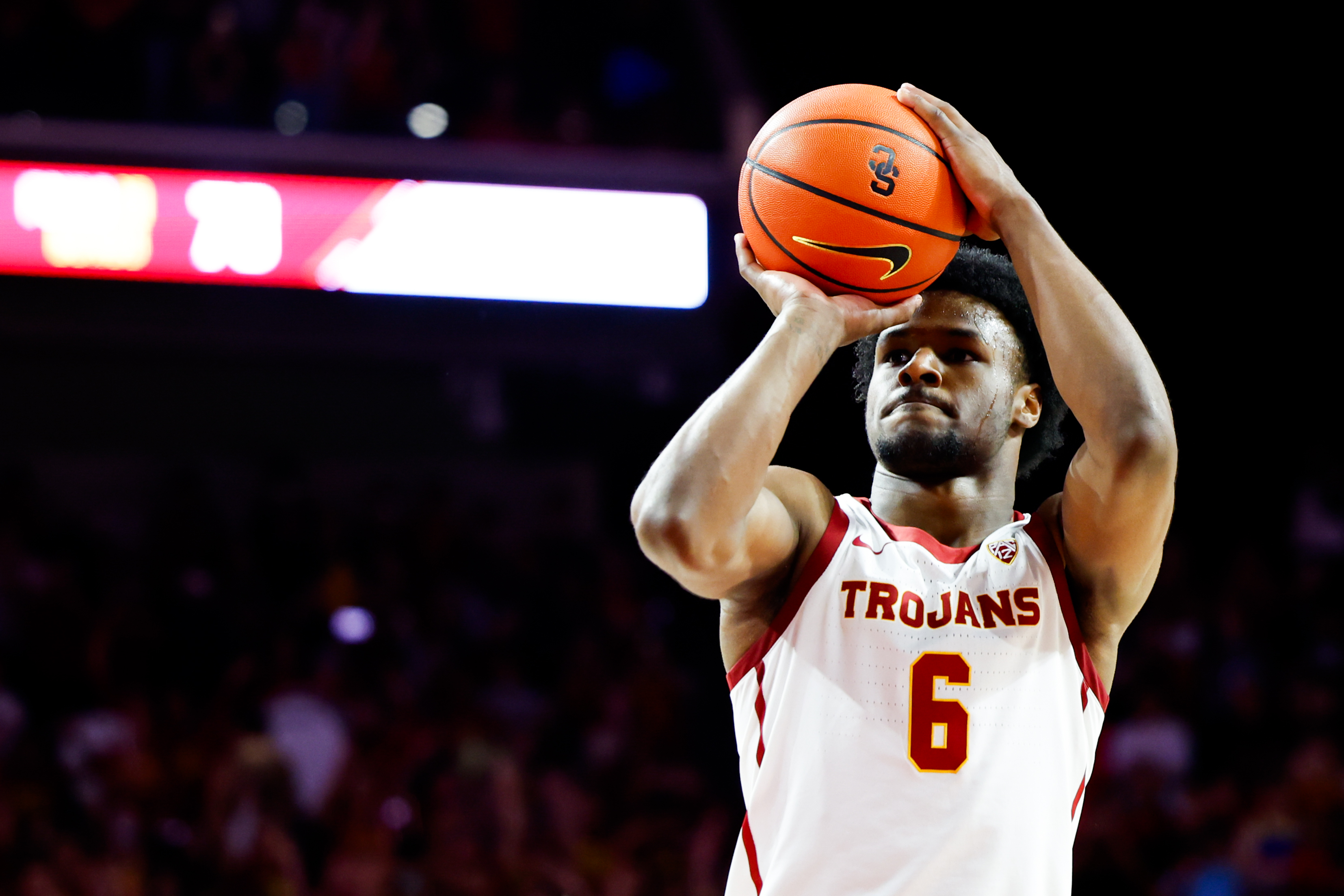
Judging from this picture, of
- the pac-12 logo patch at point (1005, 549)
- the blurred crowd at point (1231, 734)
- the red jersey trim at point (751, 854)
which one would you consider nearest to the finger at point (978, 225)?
the pac-12 logo patch at point (1005, 549)

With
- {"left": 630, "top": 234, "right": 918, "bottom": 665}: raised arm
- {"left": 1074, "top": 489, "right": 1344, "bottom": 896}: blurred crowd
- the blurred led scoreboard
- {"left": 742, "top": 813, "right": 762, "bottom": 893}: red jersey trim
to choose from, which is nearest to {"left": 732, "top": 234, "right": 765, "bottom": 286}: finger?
{"left": 630, "top": 234, "right": 918, "bottom": 665}: raised arm

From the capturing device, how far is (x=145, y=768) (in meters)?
6.92

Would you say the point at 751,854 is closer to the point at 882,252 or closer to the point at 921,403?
the point at 921,403

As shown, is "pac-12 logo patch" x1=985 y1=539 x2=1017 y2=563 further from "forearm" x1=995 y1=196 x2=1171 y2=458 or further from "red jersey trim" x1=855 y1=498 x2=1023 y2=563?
"forearm" x1=995 y1=196 x2=1171 y2=458

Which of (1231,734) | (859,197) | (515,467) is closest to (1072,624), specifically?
(859,197)

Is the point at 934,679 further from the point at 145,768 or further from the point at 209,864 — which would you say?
the point at 145,768

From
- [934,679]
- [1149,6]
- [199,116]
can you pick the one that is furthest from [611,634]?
[934,679]

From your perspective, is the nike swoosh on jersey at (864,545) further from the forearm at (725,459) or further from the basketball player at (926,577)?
the forearm at (725,459)

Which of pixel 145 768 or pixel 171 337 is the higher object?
pixel 171 337

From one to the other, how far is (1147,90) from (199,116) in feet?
20.0

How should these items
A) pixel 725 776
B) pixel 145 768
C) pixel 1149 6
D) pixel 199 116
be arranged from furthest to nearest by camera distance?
pixel 1149 6, pixel 199 116, pixel 725 776, pixel 145 768

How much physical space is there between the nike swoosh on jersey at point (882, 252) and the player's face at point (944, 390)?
216mm

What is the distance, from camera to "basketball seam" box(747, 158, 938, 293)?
269cm

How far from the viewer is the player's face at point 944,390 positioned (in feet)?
9.12
